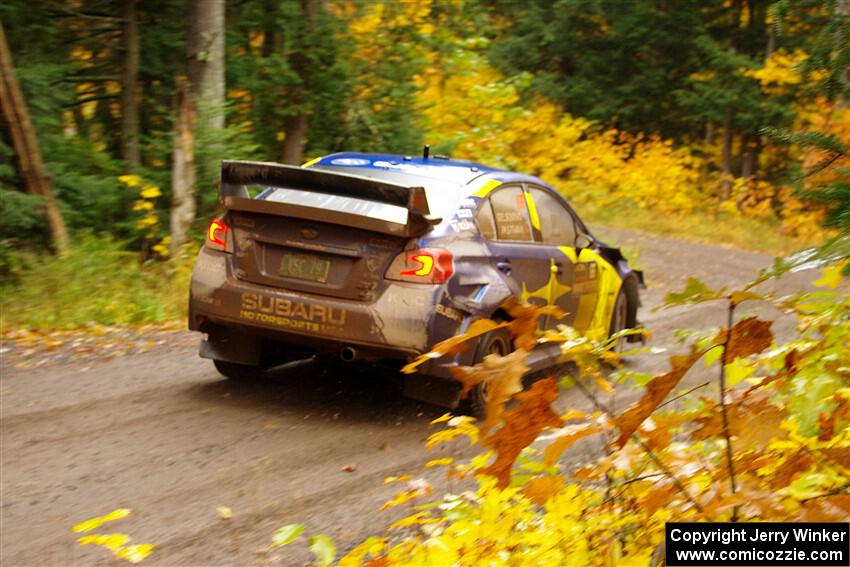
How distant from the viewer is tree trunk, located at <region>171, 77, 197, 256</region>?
494 inches

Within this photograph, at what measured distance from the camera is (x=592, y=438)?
7.03 metres

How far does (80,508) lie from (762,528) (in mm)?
3554

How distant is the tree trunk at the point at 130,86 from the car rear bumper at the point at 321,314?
22.8 feet

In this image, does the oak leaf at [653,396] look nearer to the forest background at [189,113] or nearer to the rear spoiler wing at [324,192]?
the forest background at [189,113]

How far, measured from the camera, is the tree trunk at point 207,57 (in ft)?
42.2

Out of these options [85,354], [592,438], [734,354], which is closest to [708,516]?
[734,354]

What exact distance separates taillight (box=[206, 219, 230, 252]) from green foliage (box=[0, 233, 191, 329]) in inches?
133

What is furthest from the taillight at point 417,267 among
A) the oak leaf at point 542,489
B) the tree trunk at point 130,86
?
the tree trunk at point 130,86

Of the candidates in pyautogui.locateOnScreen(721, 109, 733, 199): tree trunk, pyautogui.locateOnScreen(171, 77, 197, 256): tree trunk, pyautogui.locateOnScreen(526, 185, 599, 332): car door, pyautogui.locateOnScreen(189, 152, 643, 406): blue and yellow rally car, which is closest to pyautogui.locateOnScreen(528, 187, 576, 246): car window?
pyautogui.locateOnScreen(526, 185, 599, 332): car door

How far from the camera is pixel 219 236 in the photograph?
23.9ft

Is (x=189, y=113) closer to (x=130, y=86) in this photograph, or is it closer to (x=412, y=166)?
(x=130, y=86)

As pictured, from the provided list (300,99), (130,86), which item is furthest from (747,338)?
(300,99)

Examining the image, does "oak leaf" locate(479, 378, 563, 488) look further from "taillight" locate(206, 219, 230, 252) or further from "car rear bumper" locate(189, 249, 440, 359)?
"taillight" locate(206, 219, 230, 252)

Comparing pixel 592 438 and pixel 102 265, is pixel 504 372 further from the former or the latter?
pixel 102 265
